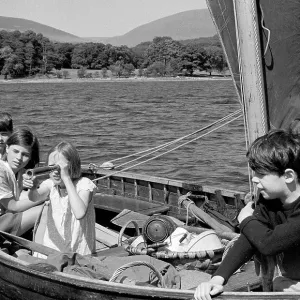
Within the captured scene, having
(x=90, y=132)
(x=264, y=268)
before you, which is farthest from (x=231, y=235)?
(x=90, y=132)

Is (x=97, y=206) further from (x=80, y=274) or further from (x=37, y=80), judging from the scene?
(x=37, y=80)

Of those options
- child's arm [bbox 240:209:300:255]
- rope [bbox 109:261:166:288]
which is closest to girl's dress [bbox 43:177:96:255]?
rope [bbox 109:261:166:288]

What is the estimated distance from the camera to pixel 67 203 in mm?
5562

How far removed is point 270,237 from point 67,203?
93.4 inches

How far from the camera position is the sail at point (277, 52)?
214 inches

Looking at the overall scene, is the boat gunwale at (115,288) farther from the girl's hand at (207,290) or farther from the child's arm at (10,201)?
the child's arm at (10,201)

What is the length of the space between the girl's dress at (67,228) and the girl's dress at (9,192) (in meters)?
0.45

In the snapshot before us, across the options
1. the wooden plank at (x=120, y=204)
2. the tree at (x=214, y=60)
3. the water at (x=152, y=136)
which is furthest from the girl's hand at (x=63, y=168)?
the tree at (x=214, y=60)

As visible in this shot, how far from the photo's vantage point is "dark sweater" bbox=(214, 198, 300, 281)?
3.59 m

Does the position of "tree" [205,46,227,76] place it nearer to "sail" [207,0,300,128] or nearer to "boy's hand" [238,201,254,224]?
"sail" [207,0,300,128]

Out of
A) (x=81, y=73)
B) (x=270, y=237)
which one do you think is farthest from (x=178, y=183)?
(x=81, y=73)

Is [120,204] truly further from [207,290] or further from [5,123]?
[207,290]

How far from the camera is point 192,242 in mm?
5910

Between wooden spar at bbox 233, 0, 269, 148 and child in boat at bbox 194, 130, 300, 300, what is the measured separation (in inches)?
61.6
